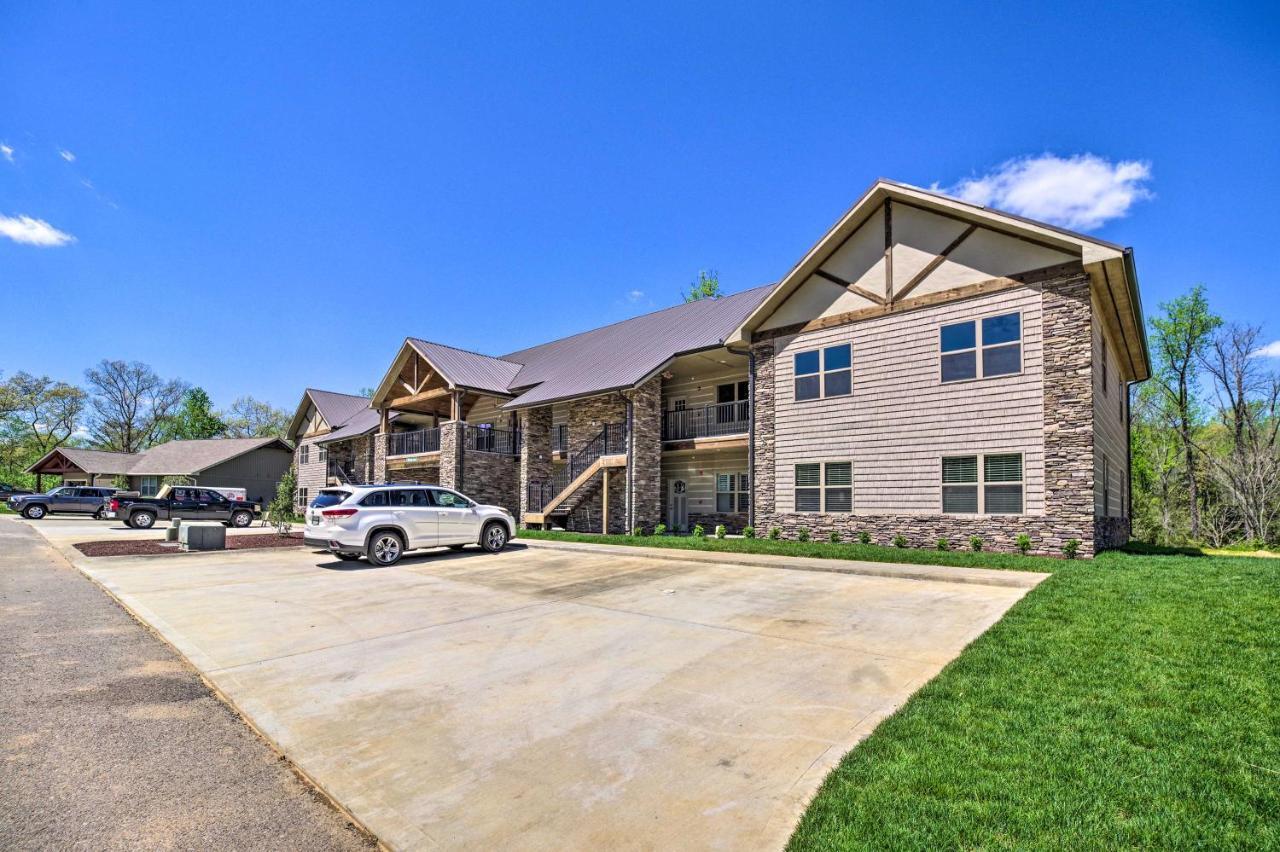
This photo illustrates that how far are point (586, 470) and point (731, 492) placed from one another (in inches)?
195

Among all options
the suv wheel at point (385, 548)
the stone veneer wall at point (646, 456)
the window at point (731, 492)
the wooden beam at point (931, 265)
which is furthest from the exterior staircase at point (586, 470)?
the wooden beam at point (931, 265)

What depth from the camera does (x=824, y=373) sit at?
1627 centimetres

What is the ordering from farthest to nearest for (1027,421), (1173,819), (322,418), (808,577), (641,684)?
(322,418) < (1027,421) < (808,577) < (641,684) < (1173,819)

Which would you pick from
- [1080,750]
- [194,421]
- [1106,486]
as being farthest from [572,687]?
[194,421]

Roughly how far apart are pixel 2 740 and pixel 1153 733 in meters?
7.24

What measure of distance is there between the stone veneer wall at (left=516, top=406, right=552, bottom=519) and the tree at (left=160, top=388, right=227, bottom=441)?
2604 inches

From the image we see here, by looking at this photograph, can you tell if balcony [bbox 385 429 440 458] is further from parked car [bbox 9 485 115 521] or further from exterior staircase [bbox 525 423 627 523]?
parked car [bbox 9 485 115 521]

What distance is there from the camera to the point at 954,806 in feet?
9.70

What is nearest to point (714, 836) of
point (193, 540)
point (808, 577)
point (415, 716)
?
point (415, 716)

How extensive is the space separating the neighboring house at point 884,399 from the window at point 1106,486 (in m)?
0.18

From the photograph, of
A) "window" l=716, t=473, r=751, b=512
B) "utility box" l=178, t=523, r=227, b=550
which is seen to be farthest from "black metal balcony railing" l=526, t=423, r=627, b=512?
"utility box" l=178, t=523, r=227, b=550

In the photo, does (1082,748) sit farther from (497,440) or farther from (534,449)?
(497,440)

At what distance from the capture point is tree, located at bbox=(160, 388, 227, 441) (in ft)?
236

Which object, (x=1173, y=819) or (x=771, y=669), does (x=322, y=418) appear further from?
(x=1173, y=819)
